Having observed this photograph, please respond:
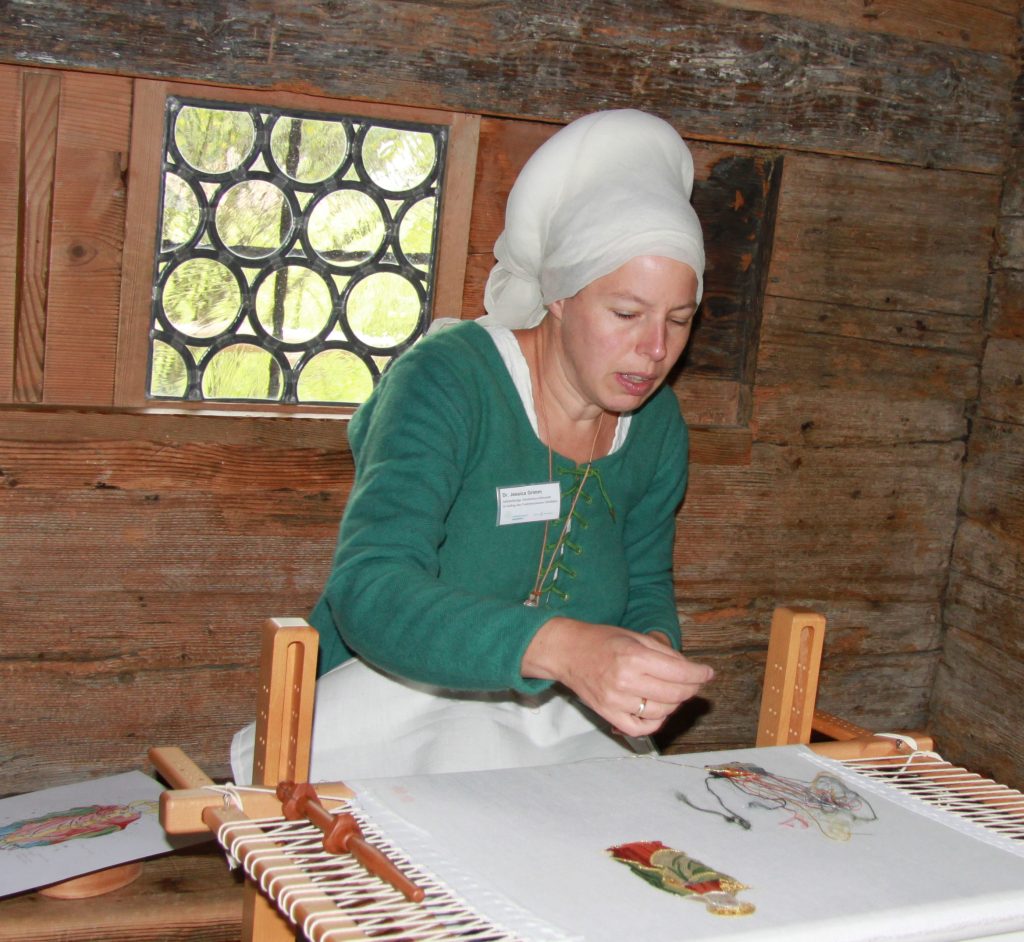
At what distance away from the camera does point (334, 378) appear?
2.33 metres

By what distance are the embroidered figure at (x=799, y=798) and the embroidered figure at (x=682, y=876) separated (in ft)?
0.45

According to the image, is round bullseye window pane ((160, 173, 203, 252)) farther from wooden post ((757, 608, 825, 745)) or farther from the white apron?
wooden post ((757, 608, 825, 745))

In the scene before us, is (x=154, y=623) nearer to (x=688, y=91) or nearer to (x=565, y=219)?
(x=565, y=219)

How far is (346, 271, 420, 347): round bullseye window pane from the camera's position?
2.31 meters

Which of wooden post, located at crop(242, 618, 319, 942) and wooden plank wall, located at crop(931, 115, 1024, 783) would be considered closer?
wooden post, located at crop(242, 618, 319, 942)

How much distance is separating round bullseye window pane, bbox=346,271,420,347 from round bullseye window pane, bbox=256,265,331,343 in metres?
0.06

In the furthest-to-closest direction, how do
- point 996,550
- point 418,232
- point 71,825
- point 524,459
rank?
point 996,550 → point 418,232 → point 71,825 → point 524,459

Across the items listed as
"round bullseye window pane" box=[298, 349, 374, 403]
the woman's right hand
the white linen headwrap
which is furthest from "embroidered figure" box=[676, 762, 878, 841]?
"round bullseye window pane" box=[298, 349, 374, 403]

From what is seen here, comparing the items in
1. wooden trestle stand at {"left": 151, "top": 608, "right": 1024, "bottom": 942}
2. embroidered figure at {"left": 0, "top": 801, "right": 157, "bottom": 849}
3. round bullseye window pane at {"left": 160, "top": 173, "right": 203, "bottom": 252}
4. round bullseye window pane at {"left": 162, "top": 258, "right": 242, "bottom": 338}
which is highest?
round bullseye window pane at {"left": 160, "top": 173, "right": 203, "bottom": 252}

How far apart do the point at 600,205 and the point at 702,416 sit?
2.93ft

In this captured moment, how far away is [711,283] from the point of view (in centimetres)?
250

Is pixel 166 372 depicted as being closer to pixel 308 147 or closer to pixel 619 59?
pixel 308 147

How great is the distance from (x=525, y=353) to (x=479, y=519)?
0.27 metres

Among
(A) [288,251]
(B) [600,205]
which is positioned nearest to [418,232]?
(A) [288,251]
